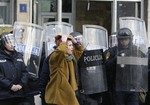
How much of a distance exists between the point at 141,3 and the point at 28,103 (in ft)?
19.7

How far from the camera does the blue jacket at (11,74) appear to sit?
6426 millimetres

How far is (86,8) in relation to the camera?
11680 mm

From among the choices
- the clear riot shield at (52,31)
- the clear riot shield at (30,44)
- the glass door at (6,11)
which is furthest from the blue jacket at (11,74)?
the glass door at (6,11)

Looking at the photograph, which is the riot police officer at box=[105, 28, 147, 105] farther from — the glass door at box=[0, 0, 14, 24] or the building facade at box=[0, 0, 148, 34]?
the glass door at box=[0, 0, 14, 24]

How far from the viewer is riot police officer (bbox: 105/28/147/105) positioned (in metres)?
6.57

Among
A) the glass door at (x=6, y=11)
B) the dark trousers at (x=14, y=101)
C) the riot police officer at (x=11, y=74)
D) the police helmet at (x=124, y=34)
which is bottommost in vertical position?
the dark trousers at (x=14, y=101)

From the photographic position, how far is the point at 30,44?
6977mm

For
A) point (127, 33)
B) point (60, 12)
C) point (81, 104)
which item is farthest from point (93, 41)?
point (60, 12)

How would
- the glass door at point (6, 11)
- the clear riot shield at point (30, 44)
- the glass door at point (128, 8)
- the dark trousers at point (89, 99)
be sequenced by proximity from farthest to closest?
the glass door at point (128, 8) < the glass door at point (6, 11) < the clear riot shield at point (30, 44) < the dark trousers at point (89, 99)

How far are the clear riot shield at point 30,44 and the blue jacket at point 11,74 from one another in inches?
9.5

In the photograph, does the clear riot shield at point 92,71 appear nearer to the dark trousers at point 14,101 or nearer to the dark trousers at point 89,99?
the dark trousers at point 89,99

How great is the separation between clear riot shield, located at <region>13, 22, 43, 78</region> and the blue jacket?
9.5 inches

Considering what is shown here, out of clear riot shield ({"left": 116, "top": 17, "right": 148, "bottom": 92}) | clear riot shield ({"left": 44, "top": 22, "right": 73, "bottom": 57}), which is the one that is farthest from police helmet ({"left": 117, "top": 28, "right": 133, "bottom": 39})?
clear riot shield ({"left": 44, "top": 22, "right": 73, "bottom": 57})

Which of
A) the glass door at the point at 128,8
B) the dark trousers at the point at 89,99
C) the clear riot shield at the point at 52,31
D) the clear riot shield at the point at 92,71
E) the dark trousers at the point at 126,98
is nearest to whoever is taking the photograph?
the dark trousers at the point at 89,99
